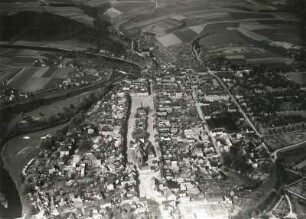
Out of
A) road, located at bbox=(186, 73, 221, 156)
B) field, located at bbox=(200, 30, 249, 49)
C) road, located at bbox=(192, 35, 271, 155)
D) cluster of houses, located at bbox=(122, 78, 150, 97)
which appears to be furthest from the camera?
field, located at bbox=(200, 30, 249, 49)

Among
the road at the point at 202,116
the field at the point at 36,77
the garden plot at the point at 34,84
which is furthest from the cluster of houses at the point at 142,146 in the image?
the field at the point at 36,77

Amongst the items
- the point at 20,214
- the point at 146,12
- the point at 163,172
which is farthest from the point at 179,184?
the point at 146,12

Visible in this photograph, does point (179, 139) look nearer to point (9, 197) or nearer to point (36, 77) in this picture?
point (9, 197)

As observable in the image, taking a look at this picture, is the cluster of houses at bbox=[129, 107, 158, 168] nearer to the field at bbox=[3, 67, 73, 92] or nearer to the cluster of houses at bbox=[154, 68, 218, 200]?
the cluster of houses at bbox=[154, 68, 218, 200]

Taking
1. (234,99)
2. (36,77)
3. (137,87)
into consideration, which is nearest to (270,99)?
(234,99)

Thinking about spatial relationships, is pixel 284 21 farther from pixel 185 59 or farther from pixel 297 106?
pixel 297 106

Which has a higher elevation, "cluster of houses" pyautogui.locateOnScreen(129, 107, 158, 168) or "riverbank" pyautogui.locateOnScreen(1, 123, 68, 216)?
"cluster of houses" pyautogui.locateOnScreen(129, 107, 158, 168)

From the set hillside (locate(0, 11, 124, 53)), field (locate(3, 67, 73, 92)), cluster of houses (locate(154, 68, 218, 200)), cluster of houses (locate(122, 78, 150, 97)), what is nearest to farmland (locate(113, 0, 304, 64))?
hillside (locate(0, 11, 124, 53))

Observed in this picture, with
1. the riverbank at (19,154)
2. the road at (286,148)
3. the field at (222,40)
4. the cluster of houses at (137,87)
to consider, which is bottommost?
the riverbank at (19,154)

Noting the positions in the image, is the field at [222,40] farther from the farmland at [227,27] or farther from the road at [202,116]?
the road at [202,116]
